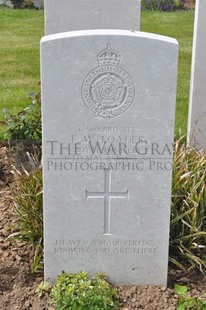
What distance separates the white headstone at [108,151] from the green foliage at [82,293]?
3.7 inches

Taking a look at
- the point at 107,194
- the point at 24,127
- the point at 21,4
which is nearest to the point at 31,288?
the point at 107,194

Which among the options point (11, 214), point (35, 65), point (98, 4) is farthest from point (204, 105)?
point (35, 65)

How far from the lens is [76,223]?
11.6 ft

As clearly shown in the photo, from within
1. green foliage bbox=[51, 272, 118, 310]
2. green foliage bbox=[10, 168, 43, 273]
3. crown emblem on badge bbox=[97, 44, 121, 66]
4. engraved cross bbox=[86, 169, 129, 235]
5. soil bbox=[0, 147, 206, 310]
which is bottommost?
soil bbox=[0, 147, 206, 310]

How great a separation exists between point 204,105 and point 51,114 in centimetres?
245

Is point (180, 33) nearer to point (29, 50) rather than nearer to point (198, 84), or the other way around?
point (29, 50)

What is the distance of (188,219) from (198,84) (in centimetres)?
178

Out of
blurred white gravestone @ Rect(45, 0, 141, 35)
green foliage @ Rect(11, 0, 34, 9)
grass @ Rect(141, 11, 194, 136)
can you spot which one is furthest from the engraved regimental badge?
green foliage @ Rect(11, 0, 34, 9)

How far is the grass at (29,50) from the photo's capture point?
735 cm

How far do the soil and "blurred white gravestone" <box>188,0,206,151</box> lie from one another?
1.72 metres

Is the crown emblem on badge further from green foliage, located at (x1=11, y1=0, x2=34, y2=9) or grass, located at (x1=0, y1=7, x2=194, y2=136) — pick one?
green foliage, located at (x1=11, y1=0, x2=34, y2=9)

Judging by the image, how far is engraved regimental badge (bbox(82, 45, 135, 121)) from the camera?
3.26m

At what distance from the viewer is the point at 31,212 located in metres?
4.00

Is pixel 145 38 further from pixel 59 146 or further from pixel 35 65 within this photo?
pixel 35 65
